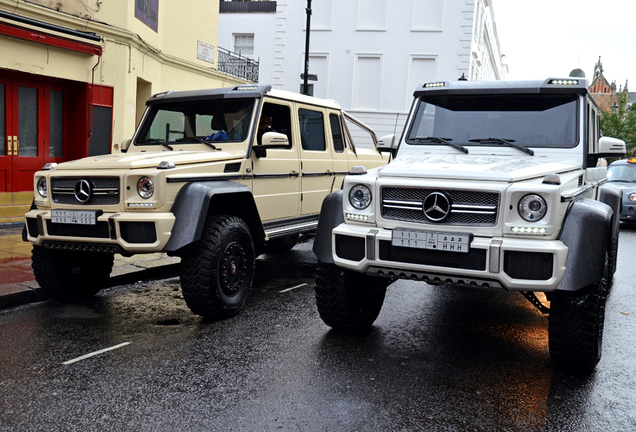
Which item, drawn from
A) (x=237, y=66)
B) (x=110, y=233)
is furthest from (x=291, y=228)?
(x=237, y=66)

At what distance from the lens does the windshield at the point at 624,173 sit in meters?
16.4

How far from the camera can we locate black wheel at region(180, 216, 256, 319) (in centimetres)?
520

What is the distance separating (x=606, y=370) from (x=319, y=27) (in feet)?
90.4

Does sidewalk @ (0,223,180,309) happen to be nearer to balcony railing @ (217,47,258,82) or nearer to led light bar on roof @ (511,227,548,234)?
led light bar on roof @ (511,227,548,234)

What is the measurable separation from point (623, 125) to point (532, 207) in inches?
1883

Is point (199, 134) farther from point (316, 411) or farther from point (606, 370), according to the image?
point (606, 370)

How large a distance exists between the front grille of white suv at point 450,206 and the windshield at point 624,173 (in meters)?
14.3

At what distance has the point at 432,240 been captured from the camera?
4109 millimetres

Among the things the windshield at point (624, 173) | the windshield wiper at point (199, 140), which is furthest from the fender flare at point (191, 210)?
the windshield at point (624, 173)

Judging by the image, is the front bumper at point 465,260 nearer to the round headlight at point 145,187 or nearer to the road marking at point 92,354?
the round headlight at point 145,187

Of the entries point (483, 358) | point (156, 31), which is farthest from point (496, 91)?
point (156, 31)

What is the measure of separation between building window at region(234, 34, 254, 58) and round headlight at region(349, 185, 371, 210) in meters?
28.7

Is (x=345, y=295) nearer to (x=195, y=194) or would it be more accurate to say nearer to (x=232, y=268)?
(x=232, y=268)

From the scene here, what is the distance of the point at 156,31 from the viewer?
1491cm
